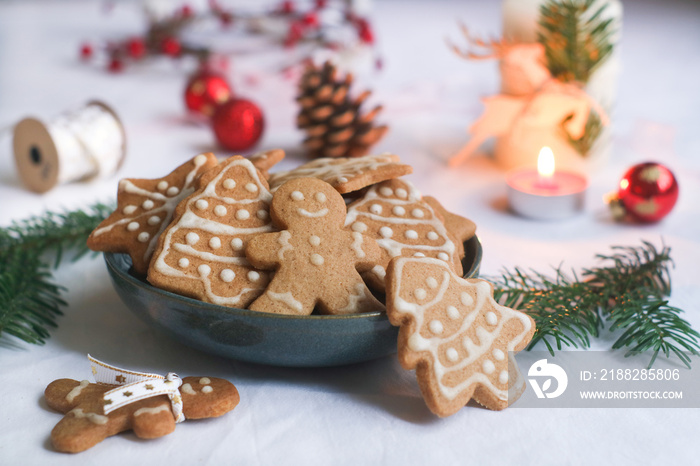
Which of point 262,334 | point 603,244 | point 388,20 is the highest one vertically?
point 388,20

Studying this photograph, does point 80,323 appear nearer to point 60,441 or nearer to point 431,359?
point 60,441

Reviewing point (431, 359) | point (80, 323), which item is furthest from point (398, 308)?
point (80, 323)

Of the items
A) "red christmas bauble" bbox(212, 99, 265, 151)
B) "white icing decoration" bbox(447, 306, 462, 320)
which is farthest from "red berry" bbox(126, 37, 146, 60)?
"white icing decoration" bbox(447, 306, 462, 320)

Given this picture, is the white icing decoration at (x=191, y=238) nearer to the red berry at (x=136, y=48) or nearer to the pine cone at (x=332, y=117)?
Result: the pine cone at (x=332, y=117)

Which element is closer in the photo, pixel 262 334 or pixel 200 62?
pixel 262 334

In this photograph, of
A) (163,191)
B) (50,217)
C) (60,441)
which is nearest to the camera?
(60,441)

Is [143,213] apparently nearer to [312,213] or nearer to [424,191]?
[312,213]
